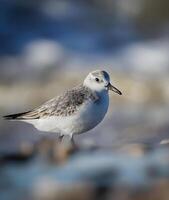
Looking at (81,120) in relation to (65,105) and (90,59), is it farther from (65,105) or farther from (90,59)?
(90,59)

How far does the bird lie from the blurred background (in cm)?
54

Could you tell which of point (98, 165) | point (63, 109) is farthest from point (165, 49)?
point (98, 165)

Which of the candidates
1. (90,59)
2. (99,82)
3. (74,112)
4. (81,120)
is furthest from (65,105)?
(90,59)

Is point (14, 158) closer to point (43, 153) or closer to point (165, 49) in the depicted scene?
point (43, 153)

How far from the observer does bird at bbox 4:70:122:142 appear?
7.00 m

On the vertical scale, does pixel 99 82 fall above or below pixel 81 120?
above

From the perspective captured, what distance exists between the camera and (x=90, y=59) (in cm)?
1917

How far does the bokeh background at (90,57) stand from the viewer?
12.7 metres

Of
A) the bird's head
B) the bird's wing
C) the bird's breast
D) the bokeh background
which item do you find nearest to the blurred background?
the bokeh background

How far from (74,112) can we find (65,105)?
0.13m

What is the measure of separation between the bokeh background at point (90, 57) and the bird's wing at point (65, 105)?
266cm

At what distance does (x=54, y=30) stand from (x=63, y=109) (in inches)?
636

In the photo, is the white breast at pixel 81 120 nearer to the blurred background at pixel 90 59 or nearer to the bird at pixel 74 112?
the bird at pixel 74 112

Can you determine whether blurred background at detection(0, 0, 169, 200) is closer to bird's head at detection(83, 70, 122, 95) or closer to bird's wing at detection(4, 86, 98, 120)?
bird's wing at detection(4, 86, 98, 120)
